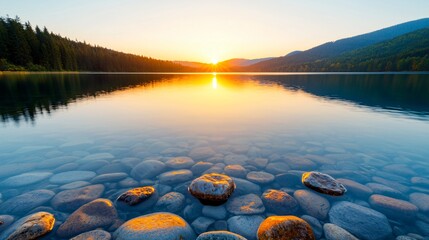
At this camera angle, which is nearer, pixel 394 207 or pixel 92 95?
pixel 394 207

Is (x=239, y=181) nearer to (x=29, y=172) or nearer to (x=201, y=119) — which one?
(x=29, y=172)

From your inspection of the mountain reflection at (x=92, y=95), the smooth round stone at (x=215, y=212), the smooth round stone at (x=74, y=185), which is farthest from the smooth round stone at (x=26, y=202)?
the mountain reflection at (x=92, y=95)

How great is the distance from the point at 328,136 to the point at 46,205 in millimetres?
14138

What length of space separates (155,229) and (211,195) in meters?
1.92

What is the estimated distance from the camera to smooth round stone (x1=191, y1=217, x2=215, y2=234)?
5.03 m

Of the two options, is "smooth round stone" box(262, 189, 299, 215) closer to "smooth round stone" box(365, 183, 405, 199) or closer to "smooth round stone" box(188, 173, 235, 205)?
"smooth round stone" box(188, 173, 235, 205)

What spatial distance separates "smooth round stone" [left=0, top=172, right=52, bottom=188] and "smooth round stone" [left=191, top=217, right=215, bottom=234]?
6098mm

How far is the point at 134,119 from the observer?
57.6ft

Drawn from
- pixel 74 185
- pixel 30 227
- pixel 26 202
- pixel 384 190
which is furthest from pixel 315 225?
pixel 26 202

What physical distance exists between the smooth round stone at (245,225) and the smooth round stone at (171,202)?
1.59 meters

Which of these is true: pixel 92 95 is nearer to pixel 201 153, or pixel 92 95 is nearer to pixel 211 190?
pixel 201 153

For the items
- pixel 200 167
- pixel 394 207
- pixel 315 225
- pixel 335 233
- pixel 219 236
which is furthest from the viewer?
pixel 200 167

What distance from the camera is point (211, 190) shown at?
6.17 metres

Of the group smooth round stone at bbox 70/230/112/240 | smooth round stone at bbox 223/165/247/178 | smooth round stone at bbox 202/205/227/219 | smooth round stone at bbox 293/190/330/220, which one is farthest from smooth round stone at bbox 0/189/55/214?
smooth round stone at bbox 293/190/330/220
